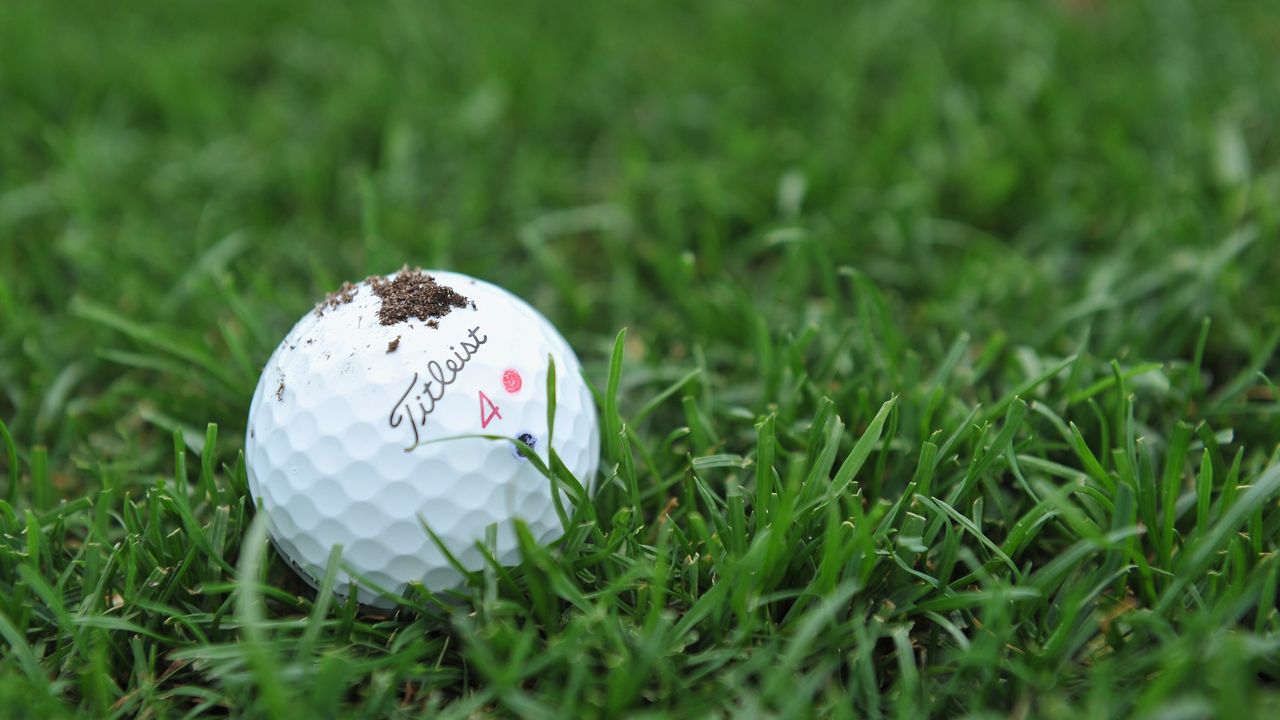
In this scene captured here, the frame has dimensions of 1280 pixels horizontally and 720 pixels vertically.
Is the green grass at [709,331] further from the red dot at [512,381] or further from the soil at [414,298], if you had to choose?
the soil at [414,298]

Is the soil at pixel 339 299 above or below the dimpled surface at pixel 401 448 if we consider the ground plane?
above

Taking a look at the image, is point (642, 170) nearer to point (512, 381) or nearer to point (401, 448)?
point (512, 381)

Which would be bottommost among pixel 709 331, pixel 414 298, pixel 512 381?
pixel 709 331

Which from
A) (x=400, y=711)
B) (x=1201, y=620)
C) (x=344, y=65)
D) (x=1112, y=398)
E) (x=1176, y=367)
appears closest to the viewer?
(x=1201, y=620)

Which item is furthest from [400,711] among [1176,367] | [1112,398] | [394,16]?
[394,16]

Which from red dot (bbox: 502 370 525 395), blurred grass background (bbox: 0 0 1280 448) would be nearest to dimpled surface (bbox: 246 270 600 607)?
Result: red dot (bbox: 502 370 525 395)

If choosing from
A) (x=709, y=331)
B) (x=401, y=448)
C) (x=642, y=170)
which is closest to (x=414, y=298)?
(x=401, y=448)

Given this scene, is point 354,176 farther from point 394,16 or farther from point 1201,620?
point 1201,620

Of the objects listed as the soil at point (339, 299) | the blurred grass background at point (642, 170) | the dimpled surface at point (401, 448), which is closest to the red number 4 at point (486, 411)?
the dimpled surface at point (401, 448)
